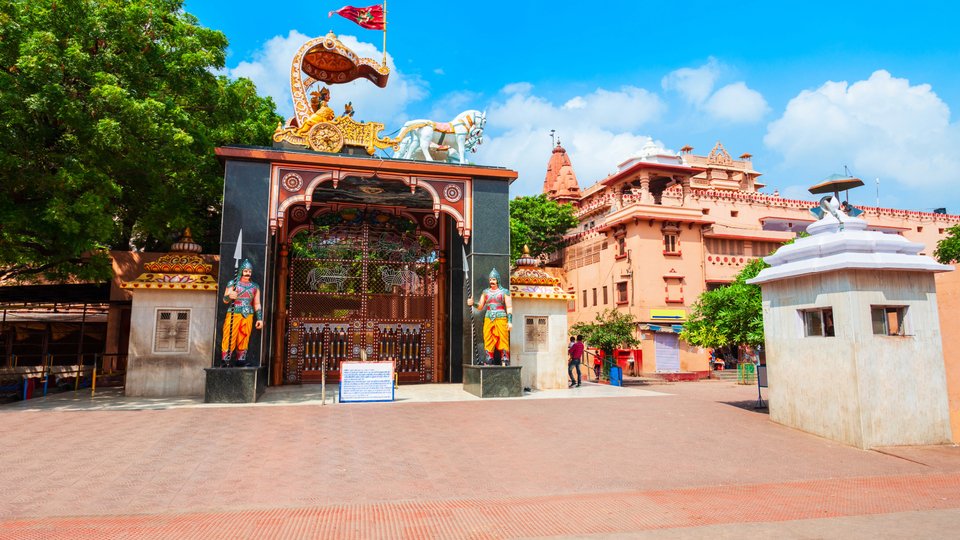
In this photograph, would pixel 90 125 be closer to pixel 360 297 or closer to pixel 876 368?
pixel 360 297

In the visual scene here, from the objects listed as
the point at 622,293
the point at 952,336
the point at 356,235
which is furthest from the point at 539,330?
the point at 622,293

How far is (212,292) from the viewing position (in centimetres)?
1291

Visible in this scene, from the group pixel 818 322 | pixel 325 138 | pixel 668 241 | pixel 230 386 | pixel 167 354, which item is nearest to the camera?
pixel 818 322

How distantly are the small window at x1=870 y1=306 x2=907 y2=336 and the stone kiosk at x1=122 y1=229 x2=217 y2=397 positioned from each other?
12.5 m

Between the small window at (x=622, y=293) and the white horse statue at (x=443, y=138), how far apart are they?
16792 millimetres

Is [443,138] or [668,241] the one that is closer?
[443,138]

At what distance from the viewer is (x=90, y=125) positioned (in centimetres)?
1072

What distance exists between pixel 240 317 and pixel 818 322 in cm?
1043

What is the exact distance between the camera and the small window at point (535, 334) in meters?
14.7

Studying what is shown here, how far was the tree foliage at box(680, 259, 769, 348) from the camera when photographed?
1190cm

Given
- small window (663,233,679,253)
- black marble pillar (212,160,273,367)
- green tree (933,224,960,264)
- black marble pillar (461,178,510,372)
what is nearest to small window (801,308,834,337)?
black marble pillar (461,178,510,372)

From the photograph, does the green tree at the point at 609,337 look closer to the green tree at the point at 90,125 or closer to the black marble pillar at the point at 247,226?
the black marble pillar at the point at 247,226

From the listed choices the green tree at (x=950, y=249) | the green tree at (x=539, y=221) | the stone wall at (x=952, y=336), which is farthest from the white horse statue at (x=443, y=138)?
the green tree at (x=950, y=249)

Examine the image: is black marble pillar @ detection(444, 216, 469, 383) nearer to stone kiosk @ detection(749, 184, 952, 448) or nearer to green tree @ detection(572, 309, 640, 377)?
green tree @ detection(572, 309, 640, 377)
